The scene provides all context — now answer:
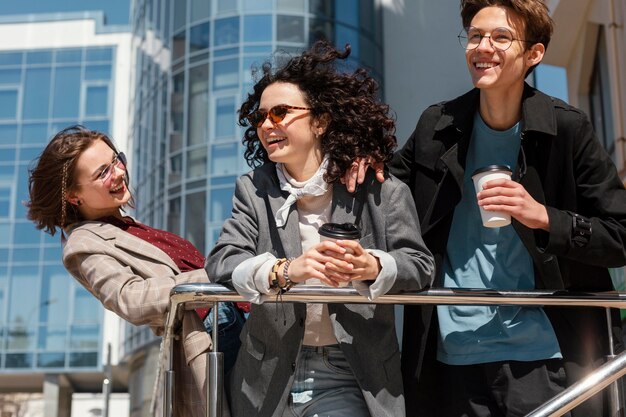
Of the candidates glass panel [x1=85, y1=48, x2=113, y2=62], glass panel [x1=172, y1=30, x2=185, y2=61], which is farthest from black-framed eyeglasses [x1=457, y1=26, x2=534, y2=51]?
glass panel [x1=85, y1=48, x2=113, y2=62]

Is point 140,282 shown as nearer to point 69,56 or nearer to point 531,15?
point 531,15

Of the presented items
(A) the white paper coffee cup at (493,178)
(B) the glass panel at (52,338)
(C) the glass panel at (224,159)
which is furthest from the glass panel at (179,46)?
(A) the white paper coffee cup at (493,178)

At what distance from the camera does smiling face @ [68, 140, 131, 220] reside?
4359 millimetres

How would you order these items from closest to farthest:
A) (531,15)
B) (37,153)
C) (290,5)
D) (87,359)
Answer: (531,15) → (290,5) → (87,359) → (37,153)

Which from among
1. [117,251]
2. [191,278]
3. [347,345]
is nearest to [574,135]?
[347,345]

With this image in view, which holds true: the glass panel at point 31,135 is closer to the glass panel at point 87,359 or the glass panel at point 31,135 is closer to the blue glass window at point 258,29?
the glass panel at point 87,359

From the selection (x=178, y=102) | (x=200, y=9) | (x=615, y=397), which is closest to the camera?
(x=615, y=397)

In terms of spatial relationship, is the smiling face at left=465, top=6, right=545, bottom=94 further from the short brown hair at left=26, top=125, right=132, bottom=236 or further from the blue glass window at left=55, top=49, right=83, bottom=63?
the blue glass window at left=55, top=49, right=83, bottom=63

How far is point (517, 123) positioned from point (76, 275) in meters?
1.88

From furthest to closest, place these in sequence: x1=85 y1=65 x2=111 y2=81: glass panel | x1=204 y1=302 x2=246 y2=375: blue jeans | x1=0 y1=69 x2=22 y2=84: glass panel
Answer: x1=85 y1=65 x2=111 y2=81: glass panel
x1=0 y1=69 x2=22 y2=84: glass panel
x1=204 y1=302 x2=246 y2=375: blue jeans

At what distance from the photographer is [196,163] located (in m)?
26.8

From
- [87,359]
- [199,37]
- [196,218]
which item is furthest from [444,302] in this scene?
[87,359]

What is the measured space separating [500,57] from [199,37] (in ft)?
79.7

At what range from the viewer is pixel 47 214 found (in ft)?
14.4
